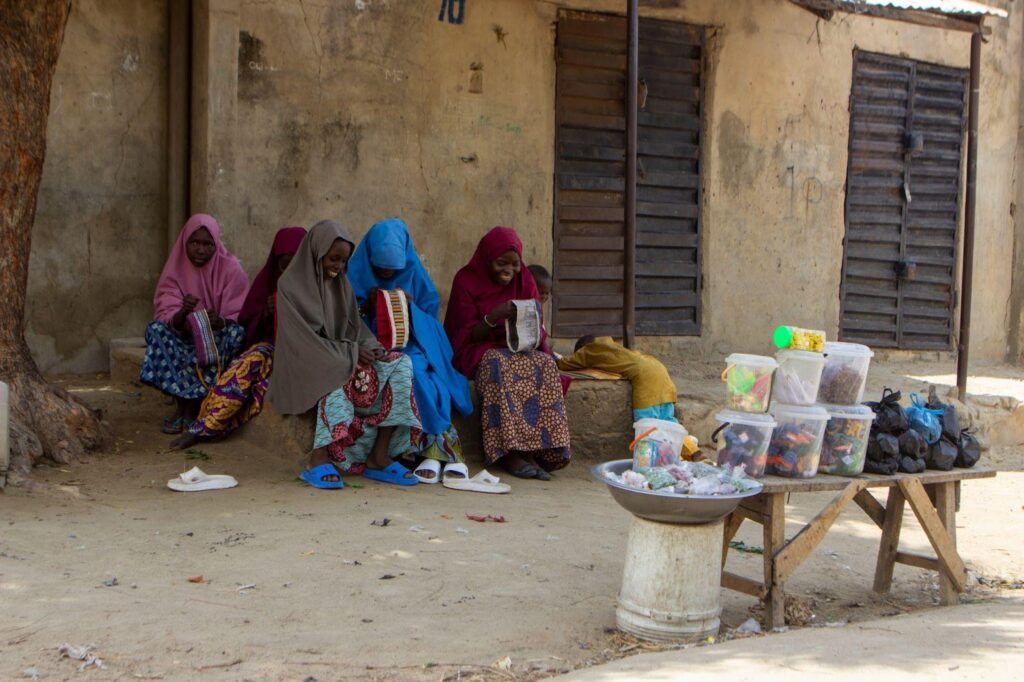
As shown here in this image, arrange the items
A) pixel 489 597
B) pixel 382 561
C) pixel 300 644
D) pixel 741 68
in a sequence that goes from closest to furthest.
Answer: pixel 300 644
pixel 489 597
pixel 382 561
pixel 741 68

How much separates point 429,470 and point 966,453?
2629mm

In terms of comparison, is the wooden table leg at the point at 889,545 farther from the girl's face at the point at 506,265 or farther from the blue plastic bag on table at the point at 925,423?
the girl's face at the point at 506,265

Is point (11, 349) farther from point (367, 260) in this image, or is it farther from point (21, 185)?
point (367, 260)

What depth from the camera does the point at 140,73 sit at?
7277mm

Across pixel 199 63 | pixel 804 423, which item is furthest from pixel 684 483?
pixel 199 63

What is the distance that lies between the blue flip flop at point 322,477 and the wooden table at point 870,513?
209 cm

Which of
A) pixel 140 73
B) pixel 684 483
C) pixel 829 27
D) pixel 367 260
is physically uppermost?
pixel 829 27

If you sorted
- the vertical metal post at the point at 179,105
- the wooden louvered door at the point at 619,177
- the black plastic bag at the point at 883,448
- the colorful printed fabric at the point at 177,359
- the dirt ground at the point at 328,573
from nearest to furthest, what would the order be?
the dirt ground at the point at 328,573 < the black plastic bag at the point at 883,448 < the colorful printed fabric at the point at 177,359 < the vertical metal post at the point at 179,105 < the wooden louvered door at the point at 619,177

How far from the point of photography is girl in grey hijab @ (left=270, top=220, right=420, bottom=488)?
18.4ft

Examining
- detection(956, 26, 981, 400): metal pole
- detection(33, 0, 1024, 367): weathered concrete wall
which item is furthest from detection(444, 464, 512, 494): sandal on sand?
detection(956, 26, 981, 400): metal pole

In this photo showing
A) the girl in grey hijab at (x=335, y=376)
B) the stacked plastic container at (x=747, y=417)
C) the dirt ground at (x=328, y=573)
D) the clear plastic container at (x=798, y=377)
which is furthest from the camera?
the girl in grey hijab at (x=335, y=376)

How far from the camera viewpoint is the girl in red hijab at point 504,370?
6.13m

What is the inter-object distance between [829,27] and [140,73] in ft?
18.5

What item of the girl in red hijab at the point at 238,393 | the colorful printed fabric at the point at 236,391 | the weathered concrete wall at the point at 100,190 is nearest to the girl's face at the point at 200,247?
the girl in red hijab at the point at 238,393
